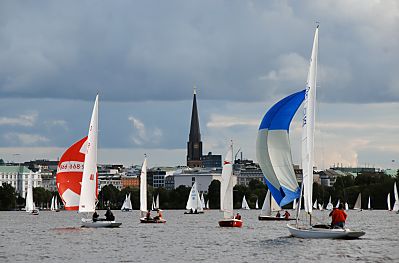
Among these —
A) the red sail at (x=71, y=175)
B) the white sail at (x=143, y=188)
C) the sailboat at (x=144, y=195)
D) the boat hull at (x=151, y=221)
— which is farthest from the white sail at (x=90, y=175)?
the white sail at (x=143, y=188)

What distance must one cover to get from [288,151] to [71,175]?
50.4 ft

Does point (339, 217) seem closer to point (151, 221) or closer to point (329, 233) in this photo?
point (329, 233)

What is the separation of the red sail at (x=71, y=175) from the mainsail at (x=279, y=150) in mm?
12461

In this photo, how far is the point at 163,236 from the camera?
243ft

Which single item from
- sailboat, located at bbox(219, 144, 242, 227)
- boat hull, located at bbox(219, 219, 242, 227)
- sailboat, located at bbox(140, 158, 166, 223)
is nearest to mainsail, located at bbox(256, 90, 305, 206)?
sailboat, located at bbox(219, 144, 242, 227)

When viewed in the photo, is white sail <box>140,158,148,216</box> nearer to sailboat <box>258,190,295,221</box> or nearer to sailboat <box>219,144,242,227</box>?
sailboat <box>258,190,295,221</box>

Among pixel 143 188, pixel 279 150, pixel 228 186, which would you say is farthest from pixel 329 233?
pixel 143 188

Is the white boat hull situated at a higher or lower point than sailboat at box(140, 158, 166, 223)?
lower

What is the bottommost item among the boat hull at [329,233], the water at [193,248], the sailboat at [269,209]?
the water at [193,248]

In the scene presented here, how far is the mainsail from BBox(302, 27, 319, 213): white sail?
9.20 metres

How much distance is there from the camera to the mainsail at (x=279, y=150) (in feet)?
219

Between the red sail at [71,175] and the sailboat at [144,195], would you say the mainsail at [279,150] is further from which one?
the sailboat at [144,195]

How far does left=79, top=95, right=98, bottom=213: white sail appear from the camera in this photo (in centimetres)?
7212

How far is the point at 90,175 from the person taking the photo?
7244 centimetres
